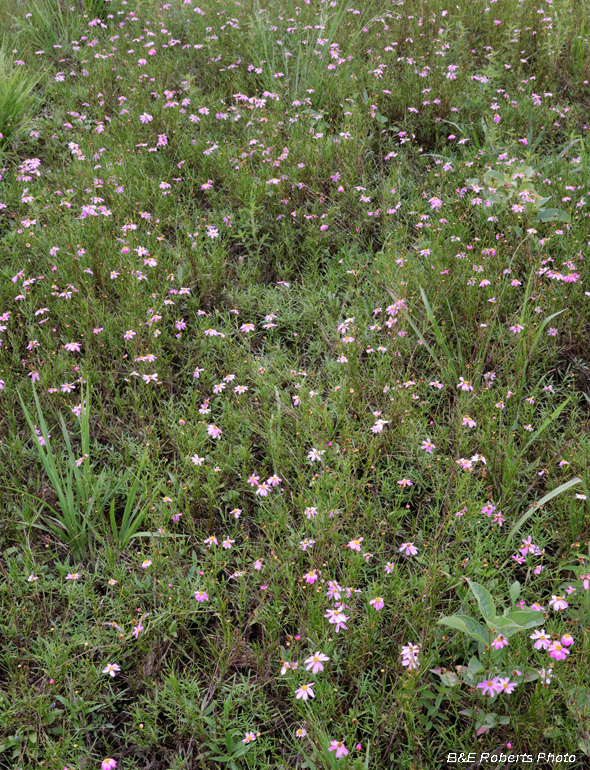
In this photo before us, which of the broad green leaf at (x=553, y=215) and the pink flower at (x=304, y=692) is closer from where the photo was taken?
the pink flower at (x=304, y=692)

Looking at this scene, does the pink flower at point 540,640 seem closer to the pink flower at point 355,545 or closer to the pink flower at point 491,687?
the pink flower at point 491,687

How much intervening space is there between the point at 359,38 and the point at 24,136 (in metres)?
3.32

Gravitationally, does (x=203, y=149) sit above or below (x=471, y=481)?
above

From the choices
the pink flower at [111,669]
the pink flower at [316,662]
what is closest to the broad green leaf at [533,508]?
the pink flower at [316,662]

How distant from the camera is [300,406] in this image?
290 cm

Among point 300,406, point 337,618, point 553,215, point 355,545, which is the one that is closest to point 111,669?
point 337,618

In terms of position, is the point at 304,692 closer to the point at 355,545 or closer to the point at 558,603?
the point at 355,545

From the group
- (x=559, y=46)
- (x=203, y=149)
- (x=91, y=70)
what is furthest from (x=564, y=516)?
(x=91, y=70)

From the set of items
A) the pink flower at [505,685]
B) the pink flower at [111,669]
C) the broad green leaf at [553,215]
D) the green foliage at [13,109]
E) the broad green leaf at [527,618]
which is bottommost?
the pink flower at [505,685]

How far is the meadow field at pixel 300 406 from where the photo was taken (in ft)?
6.48

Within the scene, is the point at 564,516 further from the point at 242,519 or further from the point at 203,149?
the point at 203,149

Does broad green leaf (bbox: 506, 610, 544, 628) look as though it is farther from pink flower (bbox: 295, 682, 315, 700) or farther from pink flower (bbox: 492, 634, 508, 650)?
pink flower (bbox: 295, 682, 315, 700)

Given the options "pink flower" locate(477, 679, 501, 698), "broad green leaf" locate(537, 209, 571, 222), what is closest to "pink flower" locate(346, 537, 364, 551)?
"pink flower" locate(477, 679, 501, 698)

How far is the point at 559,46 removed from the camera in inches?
193
